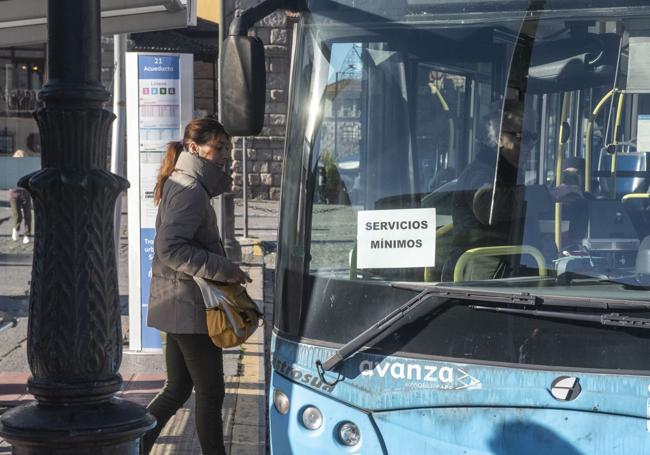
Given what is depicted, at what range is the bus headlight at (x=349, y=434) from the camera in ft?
13.9

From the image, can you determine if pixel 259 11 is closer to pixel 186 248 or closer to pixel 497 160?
pixel 497 160

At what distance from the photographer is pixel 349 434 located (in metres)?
4.27

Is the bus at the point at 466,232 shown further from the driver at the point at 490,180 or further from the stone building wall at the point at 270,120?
the stone building wall at the point at 270,120

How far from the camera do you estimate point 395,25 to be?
444 centimetres

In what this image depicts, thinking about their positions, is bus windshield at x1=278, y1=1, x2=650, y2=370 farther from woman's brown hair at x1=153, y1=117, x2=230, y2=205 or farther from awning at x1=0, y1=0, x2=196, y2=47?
awning at x1=0, y1=0, x2=196, y2=47

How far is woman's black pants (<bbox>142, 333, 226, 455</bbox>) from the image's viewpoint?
546cm

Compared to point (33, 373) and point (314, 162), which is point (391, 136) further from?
point (33, 373)

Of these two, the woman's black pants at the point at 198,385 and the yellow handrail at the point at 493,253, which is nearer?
the yellow handrail at the point at 493,253

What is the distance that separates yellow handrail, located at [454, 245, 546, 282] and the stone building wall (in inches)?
825

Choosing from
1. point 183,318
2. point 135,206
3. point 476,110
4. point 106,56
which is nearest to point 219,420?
point 183,318

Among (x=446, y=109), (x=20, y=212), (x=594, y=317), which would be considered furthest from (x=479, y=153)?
(x=20, y=212)

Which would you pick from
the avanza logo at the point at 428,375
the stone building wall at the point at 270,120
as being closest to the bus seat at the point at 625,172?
the avanza logo at the point at 428,375

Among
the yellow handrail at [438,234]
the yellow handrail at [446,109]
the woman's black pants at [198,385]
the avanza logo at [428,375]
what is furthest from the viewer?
the woman's black pants at [198,385]

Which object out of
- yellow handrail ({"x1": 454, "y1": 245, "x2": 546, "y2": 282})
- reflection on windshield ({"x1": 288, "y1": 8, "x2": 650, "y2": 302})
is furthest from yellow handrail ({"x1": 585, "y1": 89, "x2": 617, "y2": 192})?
yellow handrail ({"x1": 454, "y1": 245, "x2": 546, "y2": 282})
